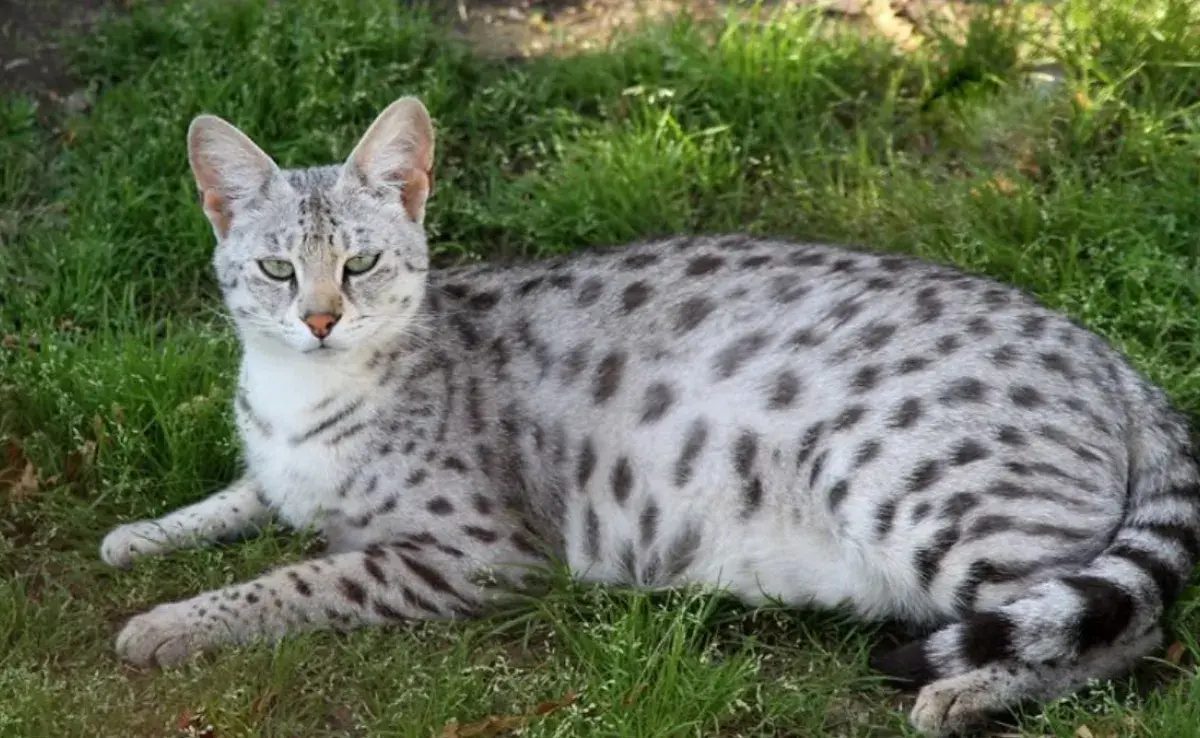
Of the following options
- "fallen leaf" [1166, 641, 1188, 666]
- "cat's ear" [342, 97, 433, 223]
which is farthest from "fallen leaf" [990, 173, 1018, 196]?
"cat's ear" [342, 97, 433, 223]

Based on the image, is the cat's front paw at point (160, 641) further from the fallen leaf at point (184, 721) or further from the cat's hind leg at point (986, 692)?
the cat's hind leg at point (986, 692)

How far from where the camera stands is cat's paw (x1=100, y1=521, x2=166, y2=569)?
4812 mm

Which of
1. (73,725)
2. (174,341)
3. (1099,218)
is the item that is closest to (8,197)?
(174,341)

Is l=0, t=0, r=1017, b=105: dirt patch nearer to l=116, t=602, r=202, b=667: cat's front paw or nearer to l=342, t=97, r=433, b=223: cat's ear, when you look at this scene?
l=342, t=97, r=433, b=223: cat's ear

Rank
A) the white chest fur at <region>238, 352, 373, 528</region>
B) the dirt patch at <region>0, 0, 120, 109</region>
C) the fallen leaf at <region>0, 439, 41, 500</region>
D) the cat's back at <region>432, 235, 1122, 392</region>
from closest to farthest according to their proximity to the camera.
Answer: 1. the cat's back at <region>432, 235, 1122, 392</region>
2. the white chest fur at <region>238, 352, 373, 528</region>
3. the fallen leaf at <region>0, 439, 41, 500</region>
4. the dirt patch at <region>0, 0, 120, 109</region>

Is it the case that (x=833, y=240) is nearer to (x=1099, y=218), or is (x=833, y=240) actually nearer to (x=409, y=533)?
(x=1099, y=218)

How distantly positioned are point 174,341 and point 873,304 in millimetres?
2277

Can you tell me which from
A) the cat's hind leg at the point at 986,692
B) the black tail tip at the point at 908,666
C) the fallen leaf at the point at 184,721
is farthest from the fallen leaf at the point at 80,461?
the cat's hind leg at the point at 986,692

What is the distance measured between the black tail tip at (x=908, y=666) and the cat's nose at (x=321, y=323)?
166cm

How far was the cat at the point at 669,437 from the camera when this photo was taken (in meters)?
4.17

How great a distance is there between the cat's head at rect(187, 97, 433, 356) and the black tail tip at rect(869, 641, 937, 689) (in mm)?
1598

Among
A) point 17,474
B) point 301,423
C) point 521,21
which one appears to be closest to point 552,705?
point 301,423

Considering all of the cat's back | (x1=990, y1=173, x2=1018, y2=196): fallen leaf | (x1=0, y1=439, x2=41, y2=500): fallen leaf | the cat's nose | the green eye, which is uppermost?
the green eye

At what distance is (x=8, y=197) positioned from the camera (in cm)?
624
